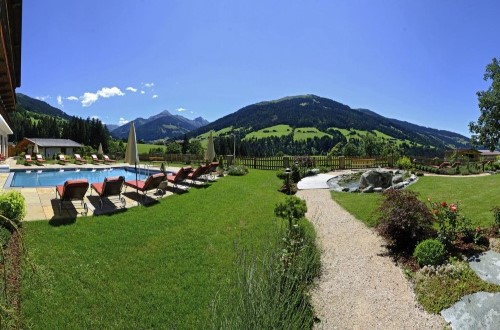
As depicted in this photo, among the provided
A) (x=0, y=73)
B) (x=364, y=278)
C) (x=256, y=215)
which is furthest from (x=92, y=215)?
(x=0, y=73)

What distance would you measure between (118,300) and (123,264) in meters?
1.28

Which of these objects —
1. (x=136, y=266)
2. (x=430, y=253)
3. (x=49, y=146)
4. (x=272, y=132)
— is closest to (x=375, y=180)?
(x=430, y=253)

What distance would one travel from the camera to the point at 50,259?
6.20 m

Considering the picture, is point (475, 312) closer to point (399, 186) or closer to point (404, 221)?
point (404, 221)

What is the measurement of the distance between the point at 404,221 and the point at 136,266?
564 cm

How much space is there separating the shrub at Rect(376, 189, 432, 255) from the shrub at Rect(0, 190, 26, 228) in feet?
27.3

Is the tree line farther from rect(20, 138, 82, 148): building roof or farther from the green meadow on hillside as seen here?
the green meadow on hillside

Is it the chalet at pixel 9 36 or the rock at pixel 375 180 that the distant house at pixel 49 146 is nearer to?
the chalet at pixel 9 36

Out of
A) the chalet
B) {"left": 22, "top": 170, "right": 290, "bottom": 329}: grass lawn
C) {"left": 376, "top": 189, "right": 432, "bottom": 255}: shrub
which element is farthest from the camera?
the chalet

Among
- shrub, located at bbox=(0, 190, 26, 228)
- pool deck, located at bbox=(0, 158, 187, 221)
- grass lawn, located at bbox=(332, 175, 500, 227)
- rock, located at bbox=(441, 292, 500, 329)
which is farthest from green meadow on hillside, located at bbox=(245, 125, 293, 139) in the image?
rock, located at bbox=(441, 292, 500, 329)

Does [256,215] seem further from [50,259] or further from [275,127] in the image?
[275,127]

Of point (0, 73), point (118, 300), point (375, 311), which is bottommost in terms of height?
point (375, 311)

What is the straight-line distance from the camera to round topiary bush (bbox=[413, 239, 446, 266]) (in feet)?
20.8

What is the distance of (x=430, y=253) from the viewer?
6383mm
